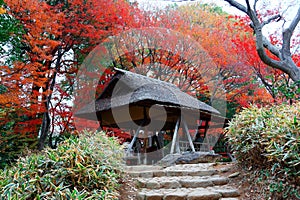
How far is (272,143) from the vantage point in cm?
343

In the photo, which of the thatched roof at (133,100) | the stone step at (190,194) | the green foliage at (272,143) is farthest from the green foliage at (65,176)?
the thatched roof at (133,100)

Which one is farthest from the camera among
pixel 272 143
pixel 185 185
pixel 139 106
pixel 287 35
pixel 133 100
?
pixel 139 106

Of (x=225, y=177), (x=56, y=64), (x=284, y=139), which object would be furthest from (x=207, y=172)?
(x=56, y=64)

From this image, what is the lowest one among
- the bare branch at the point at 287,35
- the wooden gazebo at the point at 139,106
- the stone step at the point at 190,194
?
the stone step at the point at 190,194

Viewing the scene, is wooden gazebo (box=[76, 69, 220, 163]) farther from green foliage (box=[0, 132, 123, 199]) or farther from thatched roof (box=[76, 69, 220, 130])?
green foliage (box=[0, 132, 123, 199])

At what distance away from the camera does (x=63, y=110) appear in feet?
33.1

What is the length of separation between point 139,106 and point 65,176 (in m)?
4.78

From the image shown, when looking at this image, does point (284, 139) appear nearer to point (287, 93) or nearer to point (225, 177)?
point (225, 177)

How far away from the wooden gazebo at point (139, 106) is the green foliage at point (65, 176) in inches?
127

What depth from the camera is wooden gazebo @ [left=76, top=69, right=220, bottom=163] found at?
7289mm

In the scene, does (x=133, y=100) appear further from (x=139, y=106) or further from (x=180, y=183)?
(x=180, y=183)

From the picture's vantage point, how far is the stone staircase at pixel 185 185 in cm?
373

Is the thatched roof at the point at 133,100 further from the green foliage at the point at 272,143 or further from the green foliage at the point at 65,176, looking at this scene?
the green foliage at the point at 65,176

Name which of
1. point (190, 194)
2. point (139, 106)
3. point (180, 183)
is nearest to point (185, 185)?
point (180, 183)
